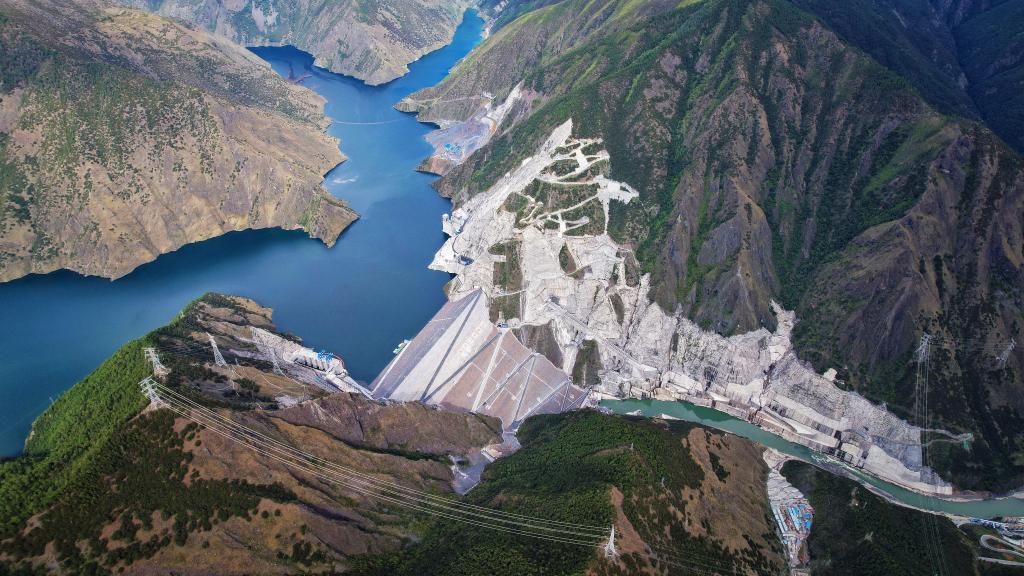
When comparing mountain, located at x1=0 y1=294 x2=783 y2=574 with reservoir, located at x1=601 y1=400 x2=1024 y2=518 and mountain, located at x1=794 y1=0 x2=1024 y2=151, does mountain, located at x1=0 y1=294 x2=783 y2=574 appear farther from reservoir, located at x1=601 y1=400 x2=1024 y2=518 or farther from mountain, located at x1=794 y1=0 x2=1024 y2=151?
mountain, located at x1=794 y1=0 x2=1024 y2=151

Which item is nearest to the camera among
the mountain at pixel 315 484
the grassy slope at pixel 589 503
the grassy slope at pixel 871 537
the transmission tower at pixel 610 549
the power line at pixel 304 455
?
the mountain at pixel 315 484

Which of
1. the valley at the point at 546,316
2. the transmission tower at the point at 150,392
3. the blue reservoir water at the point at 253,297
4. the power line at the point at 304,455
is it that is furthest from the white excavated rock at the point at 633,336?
the transmission tower at the point at 150,392

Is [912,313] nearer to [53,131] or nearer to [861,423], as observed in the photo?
[861,423]

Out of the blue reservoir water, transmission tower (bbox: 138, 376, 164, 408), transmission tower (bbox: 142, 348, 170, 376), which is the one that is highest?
transmission tower (bbox: 138, 376, 164, 408)

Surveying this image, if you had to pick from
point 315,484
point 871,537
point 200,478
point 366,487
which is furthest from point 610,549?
point 200,478

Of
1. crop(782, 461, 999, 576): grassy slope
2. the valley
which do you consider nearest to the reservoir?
the valley

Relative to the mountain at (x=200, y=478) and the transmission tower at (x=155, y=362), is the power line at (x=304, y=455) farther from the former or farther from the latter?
the transmission tower at (x=155, y=362)
